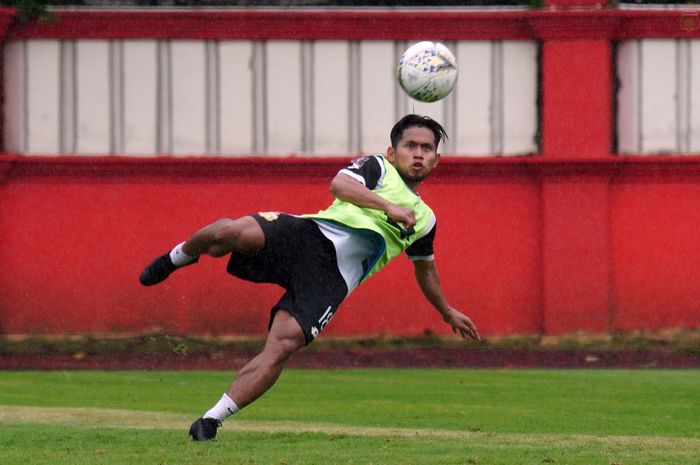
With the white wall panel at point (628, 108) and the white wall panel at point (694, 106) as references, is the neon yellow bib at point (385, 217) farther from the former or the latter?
the white wall panel at point (694, 106)

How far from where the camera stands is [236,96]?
823 inches

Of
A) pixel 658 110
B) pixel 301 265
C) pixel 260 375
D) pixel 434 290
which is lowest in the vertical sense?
pixel 260 375

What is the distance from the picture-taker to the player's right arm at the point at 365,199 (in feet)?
30.0

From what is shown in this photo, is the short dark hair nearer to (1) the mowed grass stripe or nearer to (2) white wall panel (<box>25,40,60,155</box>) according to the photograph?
(1) the mowed grass stripe

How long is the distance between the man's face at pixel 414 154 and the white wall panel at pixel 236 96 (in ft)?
36.1

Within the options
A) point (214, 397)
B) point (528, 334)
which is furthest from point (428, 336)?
point (214, 397)

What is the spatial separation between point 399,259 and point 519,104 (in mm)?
2568

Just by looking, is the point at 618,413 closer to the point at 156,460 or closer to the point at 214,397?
the point at 214,397

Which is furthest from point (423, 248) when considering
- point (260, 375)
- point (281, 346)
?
point (260, 375)

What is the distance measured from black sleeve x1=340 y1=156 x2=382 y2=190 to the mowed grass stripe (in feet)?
5.69

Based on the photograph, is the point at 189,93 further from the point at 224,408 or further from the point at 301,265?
the point at 224,408

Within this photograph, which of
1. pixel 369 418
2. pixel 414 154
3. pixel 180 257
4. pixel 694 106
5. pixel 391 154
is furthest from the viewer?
pixel 694 106

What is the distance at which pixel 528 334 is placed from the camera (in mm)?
20984

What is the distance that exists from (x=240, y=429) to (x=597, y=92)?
1063 centimetres
